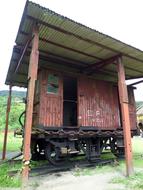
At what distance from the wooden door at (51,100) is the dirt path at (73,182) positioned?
2.20 metres

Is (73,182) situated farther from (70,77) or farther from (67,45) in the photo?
(67,45)

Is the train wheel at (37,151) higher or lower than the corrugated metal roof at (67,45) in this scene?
lower

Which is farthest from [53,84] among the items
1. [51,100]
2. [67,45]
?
[67,45]

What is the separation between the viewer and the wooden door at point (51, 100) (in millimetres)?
8312

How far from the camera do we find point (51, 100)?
28.4ft

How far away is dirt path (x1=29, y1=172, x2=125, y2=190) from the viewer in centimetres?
581

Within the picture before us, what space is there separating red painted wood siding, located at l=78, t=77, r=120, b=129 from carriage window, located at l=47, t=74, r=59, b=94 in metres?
1.31

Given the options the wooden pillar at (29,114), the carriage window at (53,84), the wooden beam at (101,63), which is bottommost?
the wooden pillar at (29,114)

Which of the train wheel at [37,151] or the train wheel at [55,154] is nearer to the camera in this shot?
the train wheel at [55,154]

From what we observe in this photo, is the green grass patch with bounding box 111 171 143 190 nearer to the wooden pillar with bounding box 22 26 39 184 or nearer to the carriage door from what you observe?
the wooden pillar with bounding box 22 26 39 184

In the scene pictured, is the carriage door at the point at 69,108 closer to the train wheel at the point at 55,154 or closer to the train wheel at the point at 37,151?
the train wheel at the point at 37,151

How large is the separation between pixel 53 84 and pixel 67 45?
2.01m

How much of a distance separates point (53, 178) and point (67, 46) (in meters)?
5.21

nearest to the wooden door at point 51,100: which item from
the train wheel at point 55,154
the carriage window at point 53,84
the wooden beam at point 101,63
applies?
the carriage window at point 53,84
